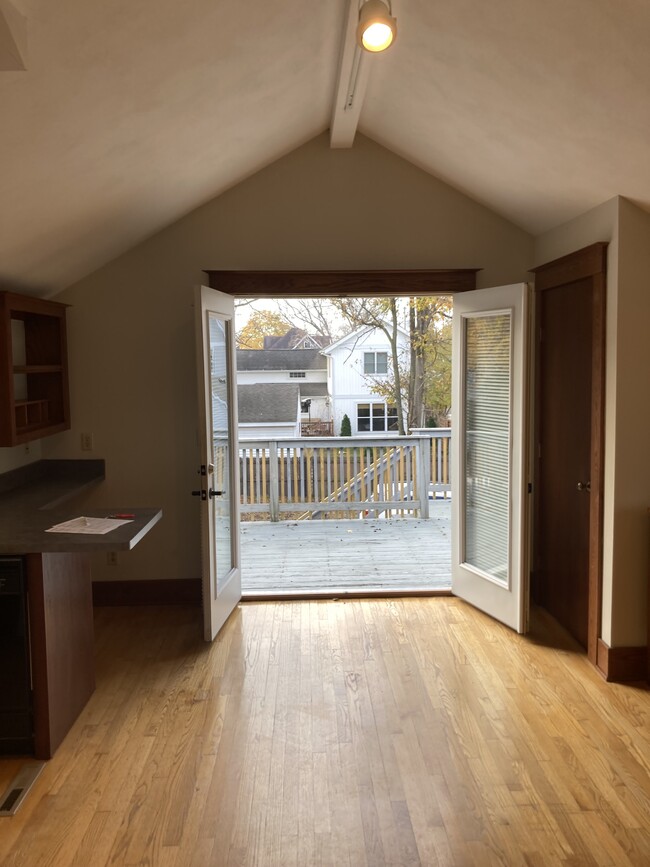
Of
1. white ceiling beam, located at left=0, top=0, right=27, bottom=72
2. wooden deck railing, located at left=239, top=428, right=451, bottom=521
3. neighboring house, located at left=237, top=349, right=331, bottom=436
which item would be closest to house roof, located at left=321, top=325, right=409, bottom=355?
neighboring house, located at left=237, top=349, right=331, bottom=436

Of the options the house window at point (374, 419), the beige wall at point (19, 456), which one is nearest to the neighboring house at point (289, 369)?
the house window at point (374, 419)

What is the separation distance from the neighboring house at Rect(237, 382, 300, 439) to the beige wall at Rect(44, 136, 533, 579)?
6.60 m

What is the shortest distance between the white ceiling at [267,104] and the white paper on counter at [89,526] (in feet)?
4.14

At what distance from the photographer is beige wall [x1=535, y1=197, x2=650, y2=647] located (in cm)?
331

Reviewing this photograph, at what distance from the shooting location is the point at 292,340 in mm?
11594

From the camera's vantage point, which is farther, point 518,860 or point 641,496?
point 641,496

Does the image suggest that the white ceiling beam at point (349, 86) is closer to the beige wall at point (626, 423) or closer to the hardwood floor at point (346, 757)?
the beige wall at point (626, 423)

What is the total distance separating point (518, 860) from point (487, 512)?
7.66ft

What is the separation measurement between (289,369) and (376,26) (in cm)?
923

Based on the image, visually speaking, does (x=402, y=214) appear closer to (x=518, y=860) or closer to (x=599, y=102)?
(x=599, y=102)

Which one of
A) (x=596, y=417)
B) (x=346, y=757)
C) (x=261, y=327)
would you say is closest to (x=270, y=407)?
(x=261, y=327)

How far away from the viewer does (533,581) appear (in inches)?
182

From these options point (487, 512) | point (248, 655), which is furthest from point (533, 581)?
point (248, 655)

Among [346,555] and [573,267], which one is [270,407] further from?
[573,267]
